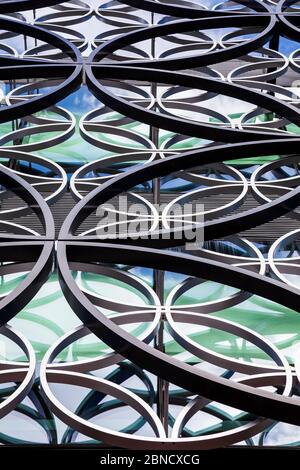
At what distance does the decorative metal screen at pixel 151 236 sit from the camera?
24.0ft

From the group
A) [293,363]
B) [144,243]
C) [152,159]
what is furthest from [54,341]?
[152,159]

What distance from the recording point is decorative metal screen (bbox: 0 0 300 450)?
730 centimetres

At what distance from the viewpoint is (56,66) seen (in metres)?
11.1

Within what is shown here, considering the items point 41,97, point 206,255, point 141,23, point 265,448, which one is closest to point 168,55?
point 141,23

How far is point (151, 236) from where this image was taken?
8156 mm

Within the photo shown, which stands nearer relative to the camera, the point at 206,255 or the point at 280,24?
the point at 206,255

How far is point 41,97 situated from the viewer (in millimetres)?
10422

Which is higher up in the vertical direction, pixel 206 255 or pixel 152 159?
pixel 152 159

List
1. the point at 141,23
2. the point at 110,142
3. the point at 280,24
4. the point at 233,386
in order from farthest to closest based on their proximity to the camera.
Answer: the point at 141,23 < the point at 280,24 < the point at 110,142 < the point at 233,386

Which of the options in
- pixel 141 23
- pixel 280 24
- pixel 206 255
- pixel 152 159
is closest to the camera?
pixel 206 255

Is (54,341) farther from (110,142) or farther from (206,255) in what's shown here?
(110,142)

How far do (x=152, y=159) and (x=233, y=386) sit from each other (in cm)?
406
